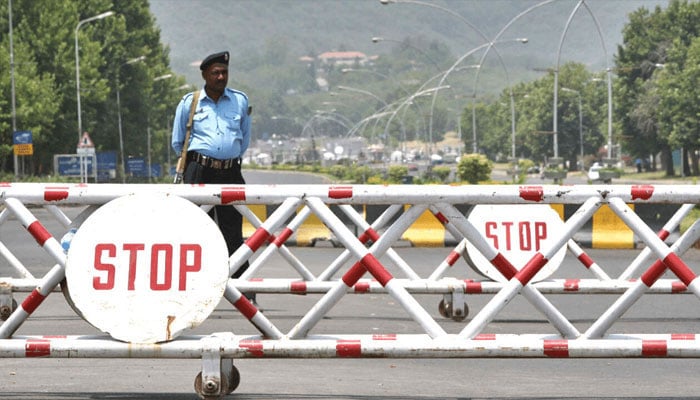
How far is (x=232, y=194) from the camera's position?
7645mm

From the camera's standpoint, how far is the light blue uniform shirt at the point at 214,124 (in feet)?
36.9

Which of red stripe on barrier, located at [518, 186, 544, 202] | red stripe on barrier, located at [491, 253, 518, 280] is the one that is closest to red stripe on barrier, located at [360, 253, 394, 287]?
red stripe on barrier, located at [491, 253, 518, 280]

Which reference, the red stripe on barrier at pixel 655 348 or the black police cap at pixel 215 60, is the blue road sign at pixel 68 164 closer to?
the black police cap at pixel 215 60

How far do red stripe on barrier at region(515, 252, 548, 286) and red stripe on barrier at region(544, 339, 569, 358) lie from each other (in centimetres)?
Answer: 35

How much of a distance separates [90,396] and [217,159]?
3983 millimetres

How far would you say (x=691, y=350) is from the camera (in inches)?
293

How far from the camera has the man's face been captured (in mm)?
11015

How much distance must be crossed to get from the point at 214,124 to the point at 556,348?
4.45 meters

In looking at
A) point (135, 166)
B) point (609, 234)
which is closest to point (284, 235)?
point (609, 234)

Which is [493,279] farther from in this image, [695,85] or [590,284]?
[695,85]


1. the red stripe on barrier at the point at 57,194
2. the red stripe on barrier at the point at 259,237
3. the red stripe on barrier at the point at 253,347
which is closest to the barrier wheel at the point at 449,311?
the red stripe on barrier at the point at 259,237

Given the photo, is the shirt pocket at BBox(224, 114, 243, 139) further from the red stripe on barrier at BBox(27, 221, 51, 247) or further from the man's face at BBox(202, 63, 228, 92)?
the red stripe on barrier at BBox(27, 221, 51, 247)

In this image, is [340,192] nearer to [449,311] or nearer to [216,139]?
[216,139]

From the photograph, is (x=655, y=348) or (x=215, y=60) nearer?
(x=655, y=348)
